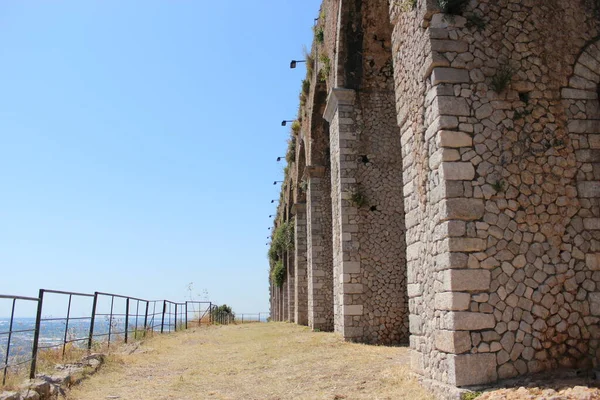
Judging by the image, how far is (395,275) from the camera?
12.5 metres

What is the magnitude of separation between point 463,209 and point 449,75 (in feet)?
5.64

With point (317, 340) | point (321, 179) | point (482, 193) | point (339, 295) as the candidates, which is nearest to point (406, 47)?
point (482, 193)

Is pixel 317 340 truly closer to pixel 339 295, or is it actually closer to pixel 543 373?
pixel 339 295

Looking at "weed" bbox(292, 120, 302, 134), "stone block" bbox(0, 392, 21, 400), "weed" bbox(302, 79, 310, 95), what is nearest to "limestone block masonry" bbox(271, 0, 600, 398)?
"stone block" bbox(0, 392, 21, 400)

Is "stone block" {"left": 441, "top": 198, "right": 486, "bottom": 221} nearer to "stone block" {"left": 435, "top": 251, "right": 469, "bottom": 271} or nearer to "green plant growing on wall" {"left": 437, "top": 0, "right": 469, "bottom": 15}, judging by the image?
"stone block" {"left": 435, "top": 251, "right": 469, "bottom": 271}

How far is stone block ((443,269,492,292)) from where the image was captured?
5.69m

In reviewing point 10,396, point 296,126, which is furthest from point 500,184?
point 296,126

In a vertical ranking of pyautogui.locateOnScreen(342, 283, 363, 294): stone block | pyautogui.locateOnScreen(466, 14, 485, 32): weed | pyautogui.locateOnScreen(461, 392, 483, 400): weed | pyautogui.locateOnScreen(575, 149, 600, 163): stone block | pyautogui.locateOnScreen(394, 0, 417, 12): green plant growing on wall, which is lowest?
pyautogui.locateOnScreen(461, 392, 483, 400): weed

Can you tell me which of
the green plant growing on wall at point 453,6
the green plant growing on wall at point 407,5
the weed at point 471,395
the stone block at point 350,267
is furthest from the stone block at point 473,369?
the stone block at point 350,267

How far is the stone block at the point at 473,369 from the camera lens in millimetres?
5445

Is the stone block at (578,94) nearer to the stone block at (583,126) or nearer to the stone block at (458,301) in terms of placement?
the stone block at (583,126)

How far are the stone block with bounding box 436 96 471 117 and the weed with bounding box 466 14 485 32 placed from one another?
3.51 feet

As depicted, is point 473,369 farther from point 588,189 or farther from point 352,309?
point 352,309

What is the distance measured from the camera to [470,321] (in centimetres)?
562
